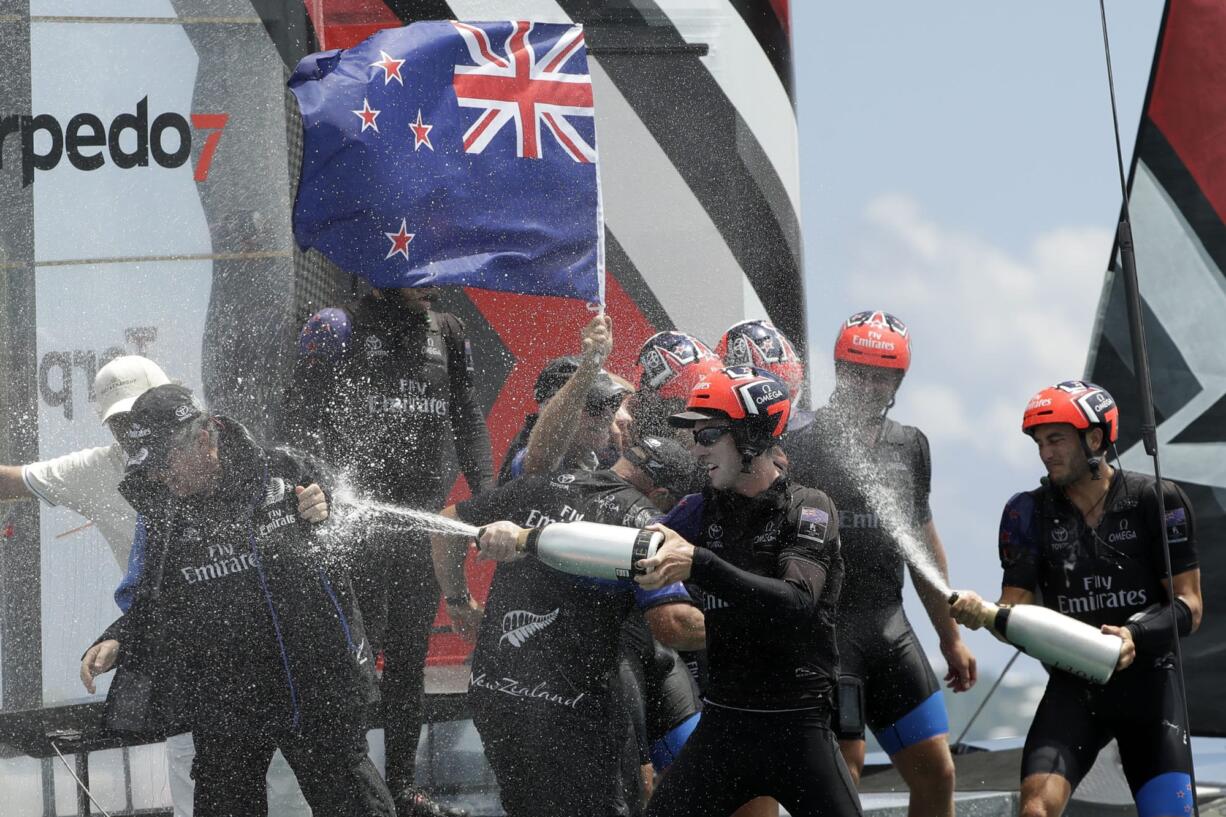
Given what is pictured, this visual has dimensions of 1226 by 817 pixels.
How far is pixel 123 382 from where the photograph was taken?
5840 millimetres

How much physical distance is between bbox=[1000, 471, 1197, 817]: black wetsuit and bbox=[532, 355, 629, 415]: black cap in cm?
142

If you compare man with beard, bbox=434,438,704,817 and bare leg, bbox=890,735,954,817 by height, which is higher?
man with beard, bbox=434,438,704,817

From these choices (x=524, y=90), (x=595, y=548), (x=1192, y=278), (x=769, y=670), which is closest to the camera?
(x=595, y=548)

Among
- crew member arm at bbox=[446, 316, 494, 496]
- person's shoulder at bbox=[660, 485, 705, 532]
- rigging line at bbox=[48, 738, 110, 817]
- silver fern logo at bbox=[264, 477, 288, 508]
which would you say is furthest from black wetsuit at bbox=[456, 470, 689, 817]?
rigging line at bbox=[48, 738, 110, 817]

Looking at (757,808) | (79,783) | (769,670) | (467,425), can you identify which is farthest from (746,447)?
(79,783)

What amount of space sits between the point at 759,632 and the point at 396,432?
1772mm

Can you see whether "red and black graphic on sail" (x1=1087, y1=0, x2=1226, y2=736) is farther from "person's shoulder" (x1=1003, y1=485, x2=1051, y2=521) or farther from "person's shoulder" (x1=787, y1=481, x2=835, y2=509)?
"person's shoulder" (x1=787, y1=481, x2=835, y2=509)

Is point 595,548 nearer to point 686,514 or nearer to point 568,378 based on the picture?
point 686,514

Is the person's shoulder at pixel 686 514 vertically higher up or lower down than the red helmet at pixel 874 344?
lower down

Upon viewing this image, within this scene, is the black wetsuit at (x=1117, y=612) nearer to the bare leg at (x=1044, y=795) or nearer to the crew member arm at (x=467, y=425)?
the bare leg at (x=1044, y=795)

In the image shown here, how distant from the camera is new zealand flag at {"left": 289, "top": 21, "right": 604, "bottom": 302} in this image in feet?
20.0

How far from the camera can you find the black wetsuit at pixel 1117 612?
5598 mm

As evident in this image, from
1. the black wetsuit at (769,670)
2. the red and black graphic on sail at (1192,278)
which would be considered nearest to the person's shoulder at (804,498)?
the black wetsuit at (769,670)

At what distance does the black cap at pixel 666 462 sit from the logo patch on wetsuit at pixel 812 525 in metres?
0.68
